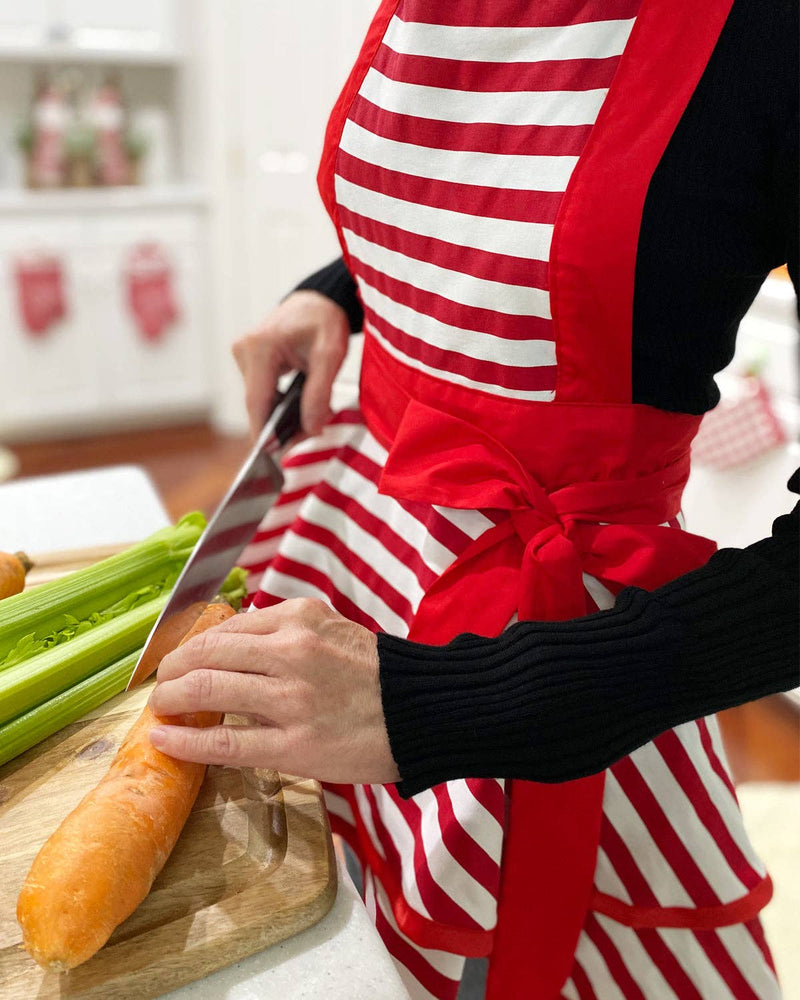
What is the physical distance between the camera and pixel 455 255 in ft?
2.17

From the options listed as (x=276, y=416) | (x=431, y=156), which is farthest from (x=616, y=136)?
(x=276, y=416)

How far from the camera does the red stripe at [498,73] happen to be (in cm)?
59

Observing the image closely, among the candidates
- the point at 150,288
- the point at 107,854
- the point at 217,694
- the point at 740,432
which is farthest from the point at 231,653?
the point at 150,288

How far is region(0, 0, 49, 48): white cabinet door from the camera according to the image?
3.51 m

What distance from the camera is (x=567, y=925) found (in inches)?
27.7

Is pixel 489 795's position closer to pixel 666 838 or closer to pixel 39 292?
pixel 666 838

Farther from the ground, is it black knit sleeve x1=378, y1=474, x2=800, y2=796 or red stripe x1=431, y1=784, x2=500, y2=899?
black knit sleeve x1=378, y1=474, x2=800, y2=796

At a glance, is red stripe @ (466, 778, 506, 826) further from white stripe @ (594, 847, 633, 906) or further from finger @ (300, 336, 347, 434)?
finger @ (300, 336, 347, 434)

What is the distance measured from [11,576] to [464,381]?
0.45 m

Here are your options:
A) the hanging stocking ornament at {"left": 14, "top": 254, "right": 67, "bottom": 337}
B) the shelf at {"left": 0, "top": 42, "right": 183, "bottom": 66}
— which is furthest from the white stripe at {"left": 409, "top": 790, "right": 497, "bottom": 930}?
the shelf at {"left": 0, "top": 42, "right": 183, "bottom": 66}

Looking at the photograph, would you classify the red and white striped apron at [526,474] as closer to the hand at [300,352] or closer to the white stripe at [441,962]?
the white stripe at [441,962]

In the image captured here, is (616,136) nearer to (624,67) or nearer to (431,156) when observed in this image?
(624,67)

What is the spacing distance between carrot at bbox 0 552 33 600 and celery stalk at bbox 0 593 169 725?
0.09m

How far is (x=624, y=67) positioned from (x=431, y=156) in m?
0.15
